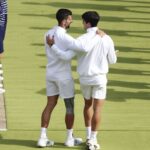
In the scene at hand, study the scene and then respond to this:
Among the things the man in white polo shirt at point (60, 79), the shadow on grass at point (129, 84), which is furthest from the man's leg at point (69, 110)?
the shadow on grass at point (129, 84)

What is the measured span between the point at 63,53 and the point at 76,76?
4.12m

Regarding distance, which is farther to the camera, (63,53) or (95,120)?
(95,120)

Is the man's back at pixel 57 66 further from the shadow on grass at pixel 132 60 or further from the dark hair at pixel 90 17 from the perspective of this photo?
the shadow on grass at pixel 132 60

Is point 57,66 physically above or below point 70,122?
above

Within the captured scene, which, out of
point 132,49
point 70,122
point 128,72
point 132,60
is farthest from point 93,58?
point 132,49

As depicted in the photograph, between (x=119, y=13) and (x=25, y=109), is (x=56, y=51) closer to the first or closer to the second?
(x=25, y=109)

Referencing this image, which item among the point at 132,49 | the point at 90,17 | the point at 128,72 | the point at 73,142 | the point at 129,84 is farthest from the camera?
the point at 132,49

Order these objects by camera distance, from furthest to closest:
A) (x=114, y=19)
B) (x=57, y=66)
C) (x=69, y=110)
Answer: (x=114, y=19), (x=69, y=110), (x=57, y=66)

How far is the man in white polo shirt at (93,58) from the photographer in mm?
8297

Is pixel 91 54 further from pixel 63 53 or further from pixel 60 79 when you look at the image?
pixel 60 79

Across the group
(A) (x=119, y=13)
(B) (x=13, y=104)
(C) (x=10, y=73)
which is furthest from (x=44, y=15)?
(B) (x=13, y=104)

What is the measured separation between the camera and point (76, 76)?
489 inches

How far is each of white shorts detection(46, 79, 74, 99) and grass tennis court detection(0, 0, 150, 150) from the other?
0.72 meters

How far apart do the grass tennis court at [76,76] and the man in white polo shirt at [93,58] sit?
640 mm
